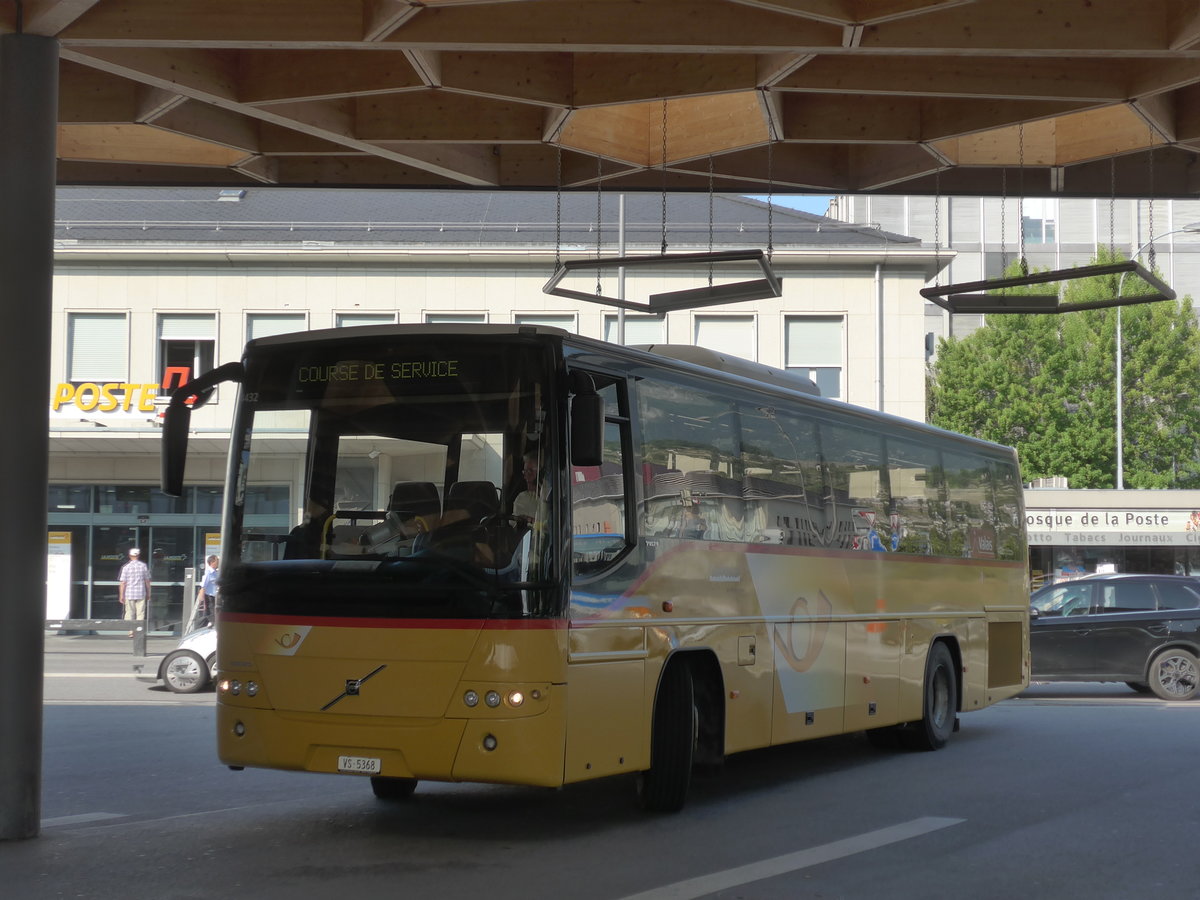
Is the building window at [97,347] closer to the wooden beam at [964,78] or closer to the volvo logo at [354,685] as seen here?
the wooden beam at [964,78]

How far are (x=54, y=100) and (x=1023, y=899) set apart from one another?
23.9 feet

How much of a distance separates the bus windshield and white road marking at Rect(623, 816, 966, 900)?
1803 mm

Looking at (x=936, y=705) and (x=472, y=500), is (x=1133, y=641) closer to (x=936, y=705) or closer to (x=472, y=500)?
(x=936, y=705)

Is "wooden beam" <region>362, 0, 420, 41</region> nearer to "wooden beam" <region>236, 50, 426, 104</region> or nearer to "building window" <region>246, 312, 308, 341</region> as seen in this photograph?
"wooden beam" <region>236, 50, 426, 104</region>

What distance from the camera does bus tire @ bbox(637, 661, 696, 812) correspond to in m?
9.92

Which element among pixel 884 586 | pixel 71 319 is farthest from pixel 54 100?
pixel 71 319

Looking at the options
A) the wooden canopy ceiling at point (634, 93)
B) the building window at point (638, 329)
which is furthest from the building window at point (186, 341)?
the wooden canopy ceiling at point (634, 93)

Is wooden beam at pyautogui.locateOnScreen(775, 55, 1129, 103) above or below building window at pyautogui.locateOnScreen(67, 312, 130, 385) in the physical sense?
below

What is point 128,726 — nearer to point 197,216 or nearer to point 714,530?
point 714,530

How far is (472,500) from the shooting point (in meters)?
8.70

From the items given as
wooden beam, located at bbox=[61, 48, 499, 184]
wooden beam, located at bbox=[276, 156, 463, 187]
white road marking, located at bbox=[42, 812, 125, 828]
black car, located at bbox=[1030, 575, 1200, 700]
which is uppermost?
wooden beam, located at bbox=[276, 156, 463, 187]

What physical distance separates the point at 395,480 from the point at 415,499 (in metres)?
0.21

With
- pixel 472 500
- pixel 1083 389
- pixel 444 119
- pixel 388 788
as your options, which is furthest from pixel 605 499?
pixel 1083 389

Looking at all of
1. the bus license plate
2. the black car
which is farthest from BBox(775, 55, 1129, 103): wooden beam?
the black car
